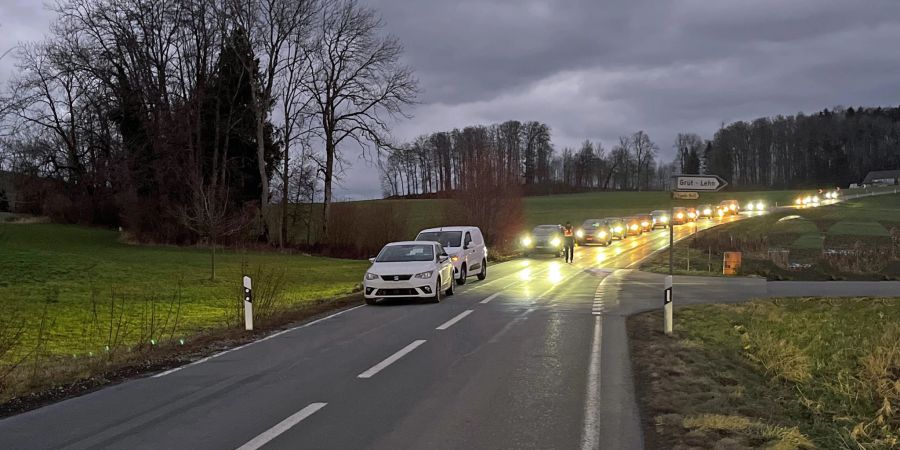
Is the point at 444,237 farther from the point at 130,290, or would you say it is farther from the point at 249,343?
the point at 249,343

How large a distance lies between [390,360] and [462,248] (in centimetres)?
1337

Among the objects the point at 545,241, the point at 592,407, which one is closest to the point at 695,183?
the point at 592,407

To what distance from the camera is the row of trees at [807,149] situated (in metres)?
130

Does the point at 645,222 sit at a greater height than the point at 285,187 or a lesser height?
lesser

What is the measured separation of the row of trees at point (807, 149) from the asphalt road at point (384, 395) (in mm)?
121093

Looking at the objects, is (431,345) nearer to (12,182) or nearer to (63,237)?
(63,237)

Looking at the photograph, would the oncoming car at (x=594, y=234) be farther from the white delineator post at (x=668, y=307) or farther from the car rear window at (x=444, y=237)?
the white delineator post at (x=668, y=307)

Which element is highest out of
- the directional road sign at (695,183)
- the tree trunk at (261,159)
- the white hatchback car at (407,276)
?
the tree trunk at (261,159)

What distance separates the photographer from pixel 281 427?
6.27m

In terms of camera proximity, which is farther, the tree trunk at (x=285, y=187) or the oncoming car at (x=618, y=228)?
the oncoming car at (x=618, y=228)

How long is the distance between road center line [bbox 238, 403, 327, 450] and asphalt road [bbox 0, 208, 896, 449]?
0.02 metres

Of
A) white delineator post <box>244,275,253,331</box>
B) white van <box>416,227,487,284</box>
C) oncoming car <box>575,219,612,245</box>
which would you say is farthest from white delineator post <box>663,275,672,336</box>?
oncoming car <box>575,219,612,245</box>

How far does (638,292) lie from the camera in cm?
1950

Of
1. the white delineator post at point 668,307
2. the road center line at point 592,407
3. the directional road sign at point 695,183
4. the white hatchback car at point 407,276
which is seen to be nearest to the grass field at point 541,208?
the white hatchback car at point 407,276
